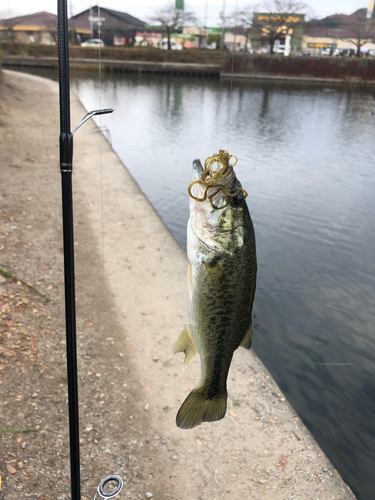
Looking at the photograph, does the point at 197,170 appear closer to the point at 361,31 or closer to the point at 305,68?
the point at 305,68

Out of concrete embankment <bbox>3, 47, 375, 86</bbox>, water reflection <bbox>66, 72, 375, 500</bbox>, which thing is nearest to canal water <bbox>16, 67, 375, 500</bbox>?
water reflection <bbox>66, 72, 375, 500</bbox>

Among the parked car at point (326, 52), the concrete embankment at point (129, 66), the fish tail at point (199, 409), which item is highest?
the parked car at point (326, 52)

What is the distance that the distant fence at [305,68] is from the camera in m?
47.6

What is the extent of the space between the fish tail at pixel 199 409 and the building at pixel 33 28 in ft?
231

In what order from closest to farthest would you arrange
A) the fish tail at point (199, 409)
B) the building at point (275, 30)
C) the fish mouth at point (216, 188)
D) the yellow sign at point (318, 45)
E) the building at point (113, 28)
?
the fish mouth at point (216, 188)
the fish tail at point (199, 409)
the building at point (275, 30)
the building at point (113, 28)
the yellow sign at point (318, 45)

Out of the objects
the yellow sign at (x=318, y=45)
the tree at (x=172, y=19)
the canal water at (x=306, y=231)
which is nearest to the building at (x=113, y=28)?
the tree at (x=172, y=19)

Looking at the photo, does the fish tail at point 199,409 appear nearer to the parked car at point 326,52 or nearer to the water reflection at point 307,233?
the water reflection at point 307,233

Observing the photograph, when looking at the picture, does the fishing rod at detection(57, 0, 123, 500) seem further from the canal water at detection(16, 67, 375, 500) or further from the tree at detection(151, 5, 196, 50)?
the tree at detection(151, 5, 196, 50)

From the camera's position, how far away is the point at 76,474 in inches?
92.3

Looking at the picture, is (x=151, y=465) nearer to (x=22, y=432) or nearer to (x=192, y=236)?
(x=22, y=432)

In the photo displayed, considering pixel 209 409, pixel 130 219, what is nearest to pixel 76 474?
pixel 209 409

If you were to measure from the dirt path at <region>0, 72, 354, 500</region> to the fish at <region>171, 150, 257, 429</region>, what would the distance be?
72.7 inches

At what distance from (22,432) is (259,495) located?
2.07 metres

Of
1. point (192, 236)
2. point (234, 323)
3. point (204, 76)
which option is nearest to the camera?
point (192, 236)
